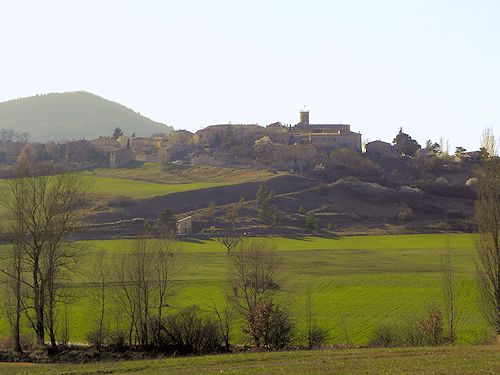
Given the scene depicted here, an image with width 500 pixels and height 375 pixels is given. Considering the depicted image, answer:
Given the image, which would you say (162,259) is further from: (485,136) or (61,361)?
(485,136)

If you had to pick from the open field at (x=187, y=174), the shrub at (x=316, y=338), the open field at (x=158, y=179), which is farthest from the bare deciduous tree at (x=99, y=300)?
the open field at (x=187, y=174)

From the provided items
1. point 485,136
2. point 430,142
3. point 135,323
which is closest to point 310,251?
point 485,136

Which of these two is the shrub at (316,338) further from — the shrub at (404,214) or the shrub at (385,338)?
the shrub at (404,214)

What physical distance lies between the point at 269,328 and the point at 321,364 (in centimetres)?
1048

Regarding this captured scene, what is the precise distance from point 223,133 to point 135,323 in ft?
388

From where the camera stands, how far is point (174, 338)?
34750 mm

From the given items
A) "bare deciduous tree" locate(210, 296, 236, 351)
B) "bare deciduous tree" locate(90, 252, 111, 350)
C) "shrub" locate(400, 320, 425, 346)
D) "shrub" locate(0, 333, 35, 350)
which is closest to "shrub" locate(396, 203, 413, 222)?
"bare deciduous tree" locate(90, 252, 111, 350)

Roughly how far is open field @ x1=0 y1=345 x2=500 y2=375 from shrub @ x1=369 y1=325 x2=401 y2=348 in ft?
19.0

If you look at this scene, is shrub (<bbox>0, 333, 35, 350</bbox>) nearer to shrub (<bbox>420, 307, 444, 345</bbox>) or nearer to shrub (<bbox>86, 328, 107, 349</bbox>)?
shrub (<bbox>86, 328, 107, 349</bbox>)

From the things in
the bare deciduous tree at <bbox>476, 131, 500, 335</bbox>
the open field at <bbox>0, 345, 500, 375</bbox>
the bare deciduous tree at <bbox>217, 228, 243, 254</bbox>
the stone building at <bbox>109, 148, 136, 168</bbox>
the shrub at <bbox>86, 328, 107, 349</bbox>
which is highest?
the stone building at <bbox>109, 148, 136, 168</bbox>

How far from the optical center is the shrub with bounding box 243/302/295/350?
34.2 metres

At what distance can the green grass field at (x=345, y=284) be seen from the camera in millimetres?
40188

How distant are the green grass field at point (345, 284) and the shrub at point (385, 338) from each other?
3.85 feet

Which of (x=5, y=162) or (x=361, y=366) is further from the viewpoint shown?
(x=5, y=162)
